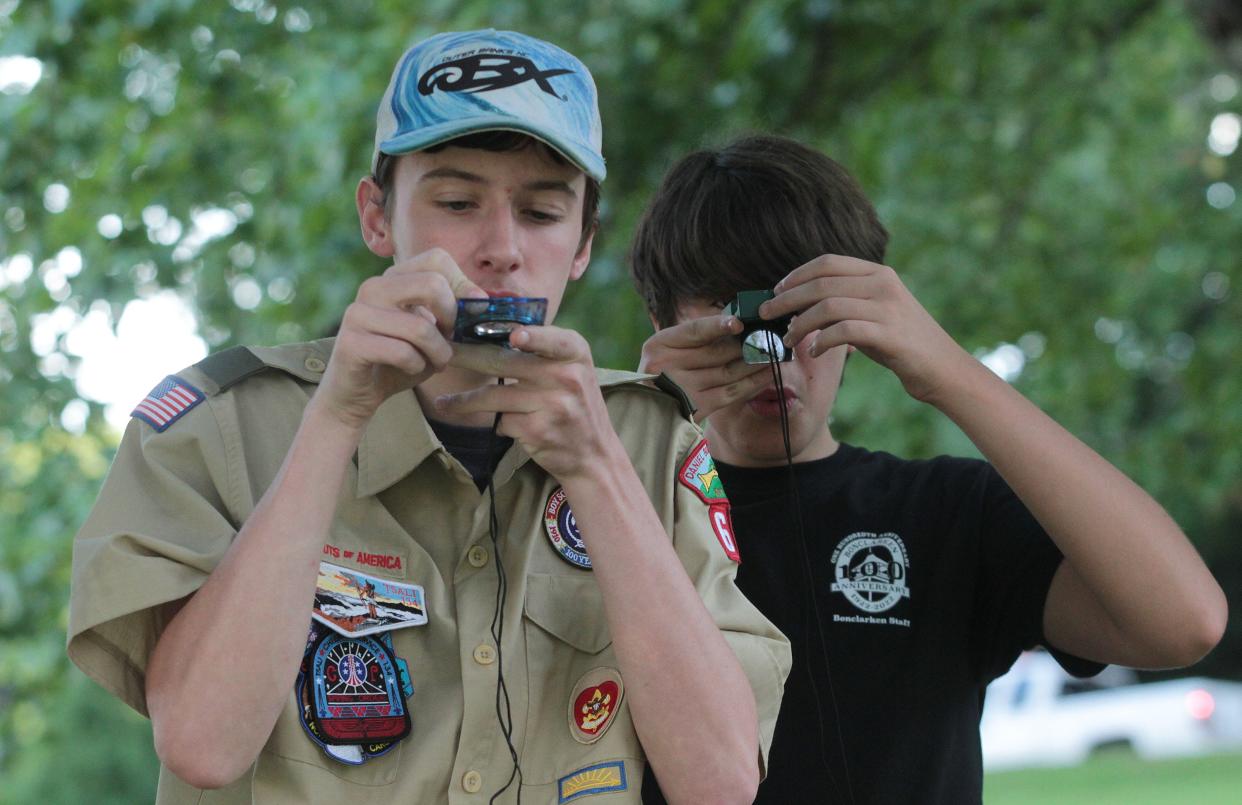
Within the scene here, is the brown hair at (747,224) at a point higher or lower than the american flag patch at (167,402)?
higher

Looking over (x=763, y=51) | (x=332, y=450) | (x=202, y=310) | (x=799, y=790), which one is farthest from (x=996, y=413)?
(x=202, y=310)

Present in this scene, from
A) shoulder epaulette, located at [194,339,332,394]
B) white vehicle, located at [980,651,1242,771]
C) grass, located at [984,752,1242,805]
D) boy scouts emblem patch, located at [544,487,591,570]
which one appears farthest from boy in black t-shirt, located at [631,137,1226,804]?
white vehicle, located at [980,651,1242,771]

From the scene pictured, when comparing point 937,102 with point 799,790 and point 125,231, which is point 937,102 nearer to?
point 125,231

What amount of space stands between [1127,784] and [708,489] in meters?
12.8

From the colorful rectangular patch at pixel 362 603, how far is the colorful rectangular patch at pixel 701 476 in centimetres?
43

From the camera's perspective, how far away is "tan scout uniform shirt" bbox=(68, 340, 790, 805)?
181 centimetres

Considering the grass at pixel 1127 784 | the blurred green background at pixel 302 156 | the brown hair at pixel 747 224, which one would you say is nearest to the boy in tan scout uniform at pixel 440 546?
the brown hair at pixel 747 224

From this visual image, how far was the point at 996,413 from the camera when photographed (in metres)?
2.35

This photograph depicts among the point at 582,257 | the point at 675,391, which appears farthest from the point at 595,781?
the point at 582,257

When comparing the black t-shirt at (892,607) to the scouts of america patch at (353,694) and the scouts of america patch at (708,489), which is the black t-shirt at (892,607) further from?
the scouts of america patch at (353,694)

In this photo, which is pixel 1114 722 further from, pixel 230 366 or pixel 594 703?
pixel 230 366

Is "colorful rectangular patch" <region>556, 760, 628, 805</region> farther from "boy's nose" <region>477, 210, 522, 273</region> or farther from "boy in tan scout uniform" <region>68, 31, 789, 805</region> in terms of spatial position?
"boy's nose" <region>477, 210, 522, 273</region>

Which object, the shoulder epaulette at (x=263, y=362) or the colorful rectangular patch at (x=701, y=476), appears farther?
the colorful rectangular patch at (x=701, y=476)

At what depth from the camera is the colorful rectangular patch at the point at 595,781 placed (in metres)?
1.90
